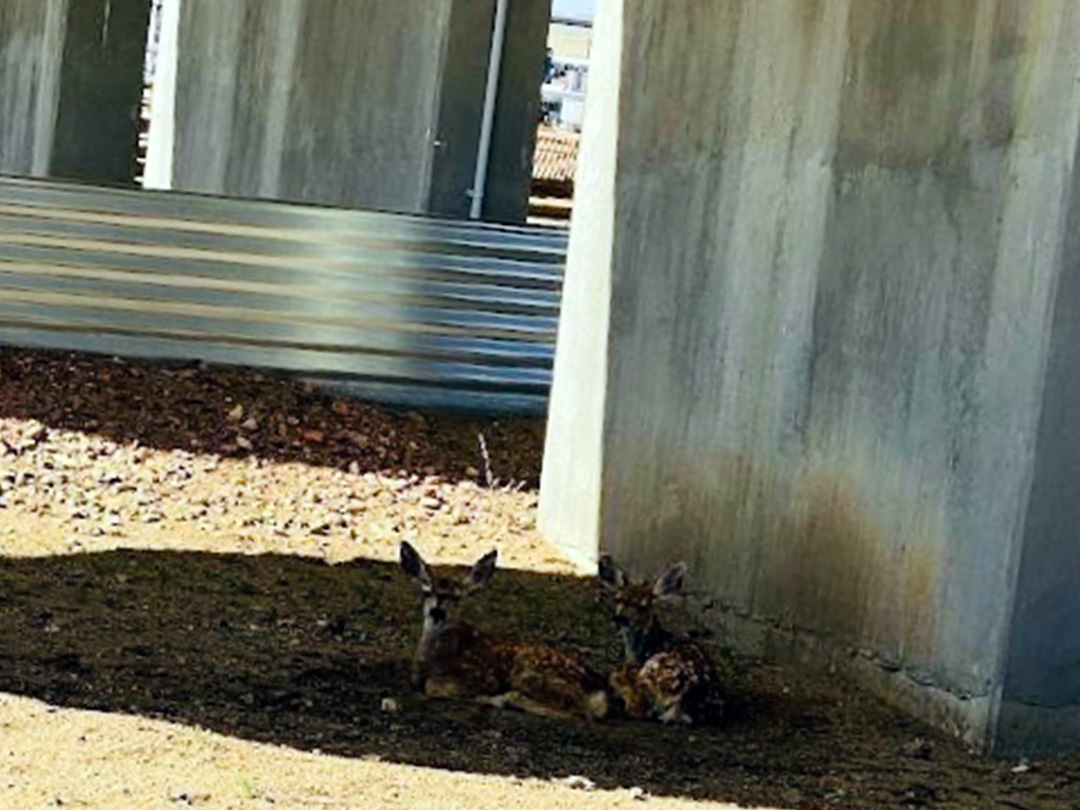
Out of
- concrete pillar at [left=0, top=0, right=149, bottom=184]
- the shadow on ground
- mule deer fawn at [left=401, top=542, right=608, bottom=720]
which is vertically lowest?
the shadow on ground

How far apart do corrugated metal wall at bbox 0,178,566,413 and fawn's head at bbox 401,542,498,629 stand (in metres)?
5.87

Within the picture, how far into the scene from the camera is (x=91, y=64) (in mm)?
20562

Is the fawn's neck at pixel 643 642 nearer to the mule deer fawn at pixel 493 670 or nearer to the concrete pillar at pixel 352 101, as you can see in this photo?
the mule deer fawn at pixel 493 670

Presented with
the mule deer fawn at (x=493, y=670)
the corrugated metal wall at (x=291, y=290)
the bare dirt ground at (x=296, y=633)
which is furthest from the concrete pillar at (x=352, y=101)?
the mule deer fawn at (x=493, y=670)

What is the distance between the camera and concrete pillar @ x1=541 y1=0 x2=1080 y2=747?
30.3 feet

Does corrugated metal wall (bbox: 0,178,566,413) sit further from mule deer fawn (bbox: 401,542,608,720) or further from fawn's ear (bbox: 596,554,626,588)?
mule deer fawn (bbox: 401,542,608,720)

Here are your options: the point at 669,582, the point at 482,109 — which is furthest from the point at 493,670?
the point at 482,109

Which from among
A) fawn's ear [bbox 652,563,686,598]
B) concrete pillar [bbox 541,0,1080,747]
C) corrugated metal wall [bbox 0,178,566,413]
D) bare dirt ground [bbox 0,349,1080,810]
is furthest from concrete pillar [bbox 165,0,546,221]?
fawn's ear [bbox 652,563,686,598]

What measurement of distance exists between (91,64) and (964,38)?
11737 millimetres

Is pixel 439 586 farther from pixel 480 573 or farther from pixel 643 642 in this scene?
pixel 643 642

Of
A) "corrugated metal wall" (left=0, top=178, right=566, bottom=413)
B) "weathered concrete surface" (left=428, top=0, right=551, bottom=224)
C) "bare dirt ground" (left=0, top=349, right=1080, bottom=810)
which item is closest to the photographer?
"bare dirt ground" (left=0, top=349, right=1080, bottom=810)

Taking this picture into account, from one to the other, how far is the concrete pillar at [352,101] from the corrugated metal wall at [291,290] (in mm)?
1651

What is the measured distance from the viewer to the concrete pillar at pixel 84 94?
65.2ft

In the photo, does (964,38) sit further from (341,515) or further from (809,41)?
(341,515)
